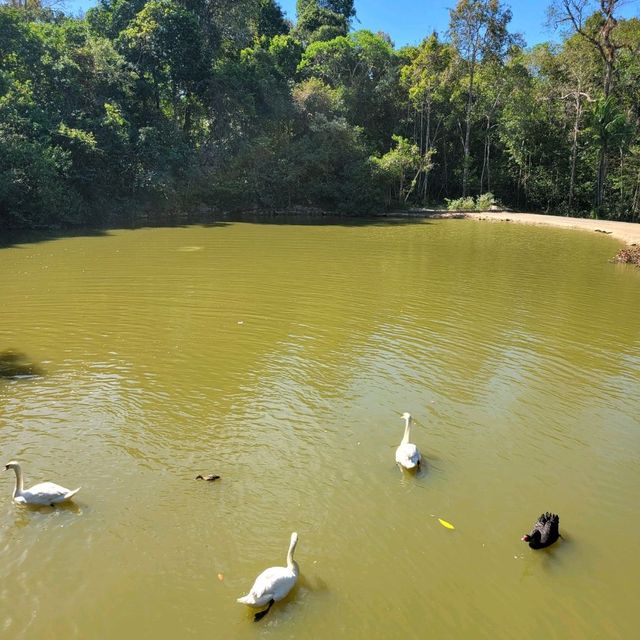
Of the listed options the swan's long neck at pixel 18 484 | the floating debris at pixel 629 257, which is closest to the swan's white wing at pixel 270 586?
the swan's long neck at pixel 18 484

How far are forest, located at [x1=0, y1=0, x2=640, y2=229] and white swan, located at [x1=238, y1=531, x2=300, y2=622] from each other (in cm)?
Answer: 2620

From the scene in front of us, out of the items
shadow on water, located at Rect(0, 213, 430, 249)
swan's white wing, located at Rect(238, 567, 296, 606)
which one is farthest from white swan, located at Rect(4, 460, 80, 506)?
shadow on water, located at Rect(0, 213, 430, 249)

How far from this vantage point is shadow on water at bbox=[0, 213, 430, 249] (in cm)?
2401

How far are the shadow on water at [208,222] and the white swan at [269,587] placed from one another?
20940 millimetres

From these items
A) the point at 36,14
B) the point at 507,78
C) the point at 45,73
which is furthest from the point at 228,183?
the point at 507,78

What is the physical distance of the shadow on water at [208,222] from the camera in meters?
24.0

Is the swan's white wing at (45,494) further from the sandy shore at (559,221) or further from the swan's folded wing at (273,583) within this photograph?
the sandy shore at (559,221)

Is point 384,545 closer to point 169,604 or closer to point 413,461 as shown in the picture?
point 413,461

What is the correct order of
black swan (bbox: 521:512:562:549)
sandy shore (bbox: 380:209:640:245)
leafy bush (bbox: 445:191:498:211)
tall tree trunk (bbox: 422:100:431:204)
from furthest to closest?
1. tall tree trunk (bbox: 422:100:431:204)
2. leafy bush (bbox: 445:191:498:211)
3. sandy shore (bbox: 380:209:640:245)
4. black swan (bbox: 521:512:562:549)

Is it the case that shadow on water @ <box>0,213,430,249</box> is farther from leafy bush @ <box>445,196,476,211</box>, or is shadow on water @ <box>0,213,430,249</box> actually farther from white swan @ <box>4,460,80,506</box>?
white swan @ <box>4,460,80,506</box>

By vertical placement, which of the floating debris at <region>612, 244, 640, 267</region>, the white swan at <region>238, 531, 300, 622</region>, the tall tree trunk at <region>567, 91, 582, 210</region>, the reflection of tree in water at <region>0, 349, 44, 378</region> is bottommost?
the white swan at <region>238, 531, 300, 622</region>

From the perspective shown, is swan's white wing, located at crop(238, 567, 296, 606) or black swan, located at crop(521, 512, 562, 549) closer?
swan's white wing, located at crop(238, 567, 296, 606)

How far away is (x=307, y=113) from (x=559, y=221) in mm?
18116

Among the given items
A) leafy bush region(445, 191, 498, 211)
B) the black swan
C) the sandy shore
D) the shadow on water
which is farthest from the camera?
leafy bush region(445, 191, 498, 211)
